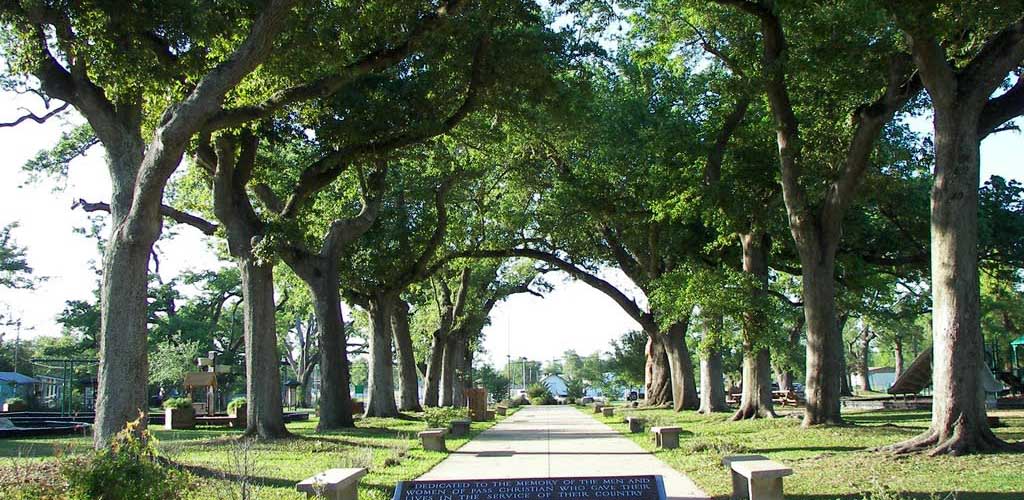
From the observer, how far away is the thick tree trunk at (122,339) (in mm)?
11438

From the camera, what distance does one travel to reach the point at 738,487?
9.77m

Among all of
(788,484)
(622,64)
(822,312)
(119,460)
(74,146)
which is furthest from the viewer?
(622,64)

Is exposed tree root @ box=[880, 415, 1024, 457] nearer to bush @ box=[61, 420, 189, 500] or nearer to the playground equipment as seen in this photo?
bush @ box=[61, 420, 189, 500]

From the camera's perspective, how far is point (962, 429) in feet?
40.5

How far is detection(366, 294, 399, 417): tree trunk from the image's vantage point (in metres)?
31.2

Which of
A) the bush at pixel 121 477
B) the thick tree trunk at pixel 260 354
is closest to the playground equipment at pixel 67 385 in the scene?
the thick tree trunk at pixel 260 354

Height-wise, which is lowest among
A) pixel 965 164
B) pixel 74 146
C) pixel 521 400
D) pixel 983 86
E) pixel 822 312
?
pixel 521 400

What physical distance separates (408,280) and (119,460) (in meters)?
20.9

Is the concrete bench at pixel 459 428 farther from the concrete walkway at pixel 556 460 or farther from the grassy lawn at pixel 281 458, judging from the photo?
the grassy lawn at pixel 281 458

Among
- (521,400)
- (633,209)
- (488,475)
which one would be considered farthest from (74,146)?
(521,400)

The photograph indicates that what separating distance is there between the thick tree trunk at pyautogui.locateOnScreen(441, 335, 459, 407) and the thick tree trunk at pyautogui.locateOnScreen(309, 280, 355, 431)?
20.1 m

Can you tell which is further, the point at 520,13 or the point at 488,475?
the point at 520,13

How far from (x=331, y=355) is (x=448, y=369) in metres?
22.6

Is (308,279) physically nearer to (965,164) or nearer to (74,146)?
(74,146)
